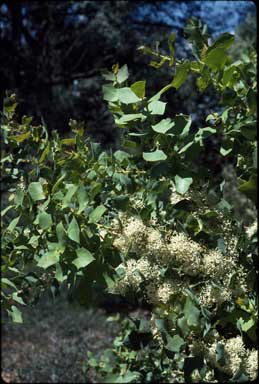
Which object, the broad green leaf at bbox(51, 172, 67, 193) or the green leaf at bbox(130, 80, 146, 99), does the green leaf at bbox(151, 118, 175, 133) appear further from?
the broad green leaf at bbox(51, 172, 67, 193)

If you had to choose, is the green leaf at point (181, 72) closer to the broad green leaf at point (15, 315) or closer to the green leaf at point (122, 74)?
the green leaf at point (122, 74)

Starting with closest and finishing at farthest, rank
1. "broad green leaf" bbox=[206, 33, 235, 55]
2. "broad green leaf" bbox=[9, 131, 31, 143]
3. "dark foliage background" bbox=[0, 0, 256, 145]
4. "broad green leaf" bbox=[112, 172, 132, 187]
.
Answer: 1. "broad green leaf" bbox=[206, 33, 235, 55]
2. "broad green leaf" bbox=[112, 172, 132, 187]
3. "broad green leaf" bbox=[9, 131, 31, 143]
4. "dark foliage background" bbox=[0, 0, 256, 145]

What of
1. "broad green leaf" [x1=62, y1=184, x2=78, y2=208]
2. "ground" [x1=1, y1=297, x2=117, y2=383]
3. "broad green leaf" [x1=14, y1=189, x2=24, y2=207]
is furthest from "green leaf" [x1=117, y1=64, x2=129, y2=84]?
"ground" [x1=1, y1=297, x2=117, y2=383]

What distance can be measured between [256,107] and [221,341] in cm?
48

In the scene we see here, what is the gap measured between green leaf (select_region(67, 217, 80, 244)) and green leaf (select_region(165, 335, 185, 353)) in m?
0.28

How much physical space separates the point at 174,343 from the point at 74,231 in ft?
0.99

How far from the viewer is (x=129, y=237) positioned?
1168 mm

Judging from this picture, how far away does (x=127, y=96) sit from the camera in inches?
43.6

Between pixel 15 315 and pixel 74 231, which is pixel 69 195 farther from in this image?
pixel 15 315

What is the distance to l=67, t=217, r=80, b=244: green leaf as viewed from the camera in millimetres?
1107

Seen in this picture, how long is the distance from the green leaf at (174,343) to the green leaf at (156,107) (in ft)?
1.45

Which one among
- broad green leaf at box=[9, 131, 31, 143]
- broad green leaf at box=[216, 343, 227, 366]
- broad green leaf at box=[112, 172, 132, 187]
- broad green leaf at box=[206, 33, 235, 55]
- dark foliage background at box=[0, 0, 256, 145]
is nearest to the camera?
broad green leaf at box=[206, 33, 235, 55]

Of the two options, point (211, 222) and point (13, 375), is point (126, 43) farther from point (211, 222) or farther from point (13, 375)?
point (211, 222)

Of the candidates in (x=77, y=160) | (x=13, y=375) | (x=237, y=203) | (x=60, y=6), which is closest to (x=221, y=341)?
(x=77, y=160)
